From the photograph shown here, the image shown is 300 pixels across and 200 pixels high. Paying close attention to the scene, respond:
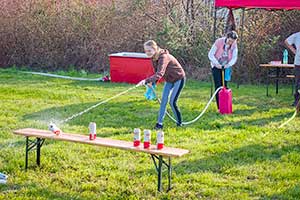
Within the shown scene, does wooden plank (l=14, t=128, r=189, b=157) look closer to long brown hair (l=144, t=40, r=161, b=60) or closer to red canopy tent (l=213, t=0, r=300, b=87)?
long brown hair (l=144, t=40, r=161, b=60)

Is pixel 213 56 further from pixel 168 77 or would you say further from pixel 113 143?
pixel 113 143

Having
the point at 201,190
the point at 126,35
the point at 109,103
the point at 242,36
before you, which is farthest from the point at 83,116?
the point at 126,35

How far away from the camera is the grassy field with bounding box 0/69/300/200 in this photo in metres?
5.53

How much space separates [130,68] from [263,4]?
15.3 ft

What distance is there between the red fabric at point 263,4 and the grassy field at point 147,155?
77.2 inches

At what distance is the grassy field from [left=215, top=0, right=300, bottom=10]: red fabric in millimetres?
1961

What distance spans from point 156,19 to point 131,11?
917 millimetres

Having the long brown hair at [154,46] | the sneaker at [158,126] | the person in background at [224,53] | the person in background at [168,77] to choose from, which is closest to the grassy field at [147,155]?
the sneaker at [158,126]

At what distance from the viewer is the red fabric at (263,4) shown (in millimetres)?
9695

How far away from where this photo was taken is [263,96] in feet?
39.5

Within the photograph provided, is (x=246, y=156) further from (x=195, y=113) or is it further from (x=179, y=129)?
(x=195, y=113)

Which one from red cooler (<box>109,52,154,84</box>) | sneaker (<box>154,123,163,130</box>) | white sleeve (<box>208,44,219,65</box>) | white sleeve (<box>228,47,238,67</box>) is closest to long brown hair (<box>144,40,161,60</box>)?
sneaker (<box>154,123,163,130</box>)

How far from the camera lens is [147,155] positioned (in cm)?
677

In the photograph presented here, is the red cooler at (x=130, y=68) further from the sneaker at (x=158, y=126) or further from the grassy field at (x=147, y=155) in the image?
the sneaker at (x=158, y=126)
